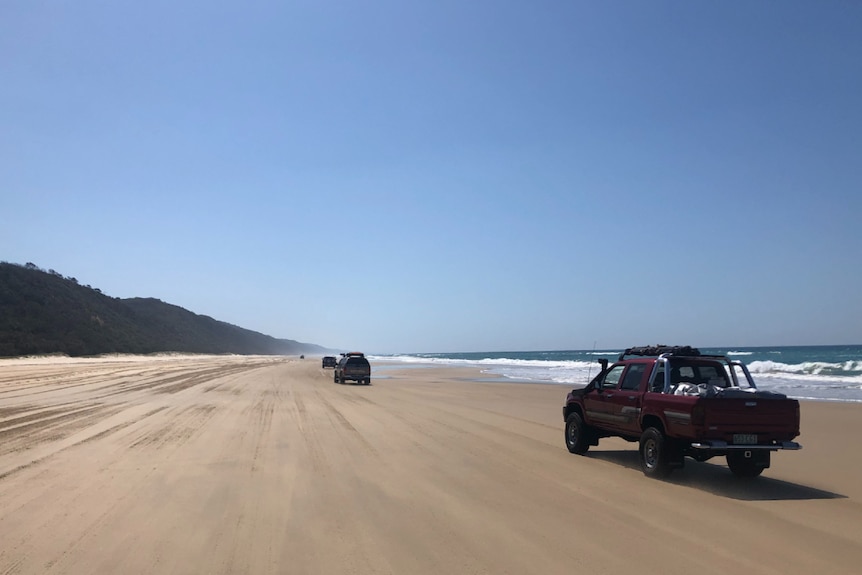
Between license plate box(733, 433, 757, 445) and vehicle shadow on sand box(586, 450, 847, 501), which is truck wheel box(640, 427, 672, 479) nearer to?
vehicle shadow on sand box(586, 450, 847, 501)

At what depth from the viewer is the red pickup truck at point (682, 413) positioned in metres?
9.80

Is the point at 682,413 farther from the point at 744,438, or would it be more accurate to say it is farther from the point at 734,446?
the point at 744,438

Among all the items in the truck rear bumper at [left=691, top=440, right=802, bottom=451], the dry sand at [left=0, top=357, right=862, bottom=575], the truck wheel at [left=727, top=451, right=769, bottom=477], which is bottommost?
the dry sand at [left=0, top=357, right=862, bottom=575]

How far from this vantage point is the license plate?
982cm

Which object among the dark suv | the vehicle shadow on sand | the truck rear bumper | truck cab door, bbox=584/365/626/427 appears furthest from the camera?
the dark suv

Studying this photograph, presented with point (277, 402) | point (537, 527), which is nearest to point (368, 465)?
A: point (537, 527)

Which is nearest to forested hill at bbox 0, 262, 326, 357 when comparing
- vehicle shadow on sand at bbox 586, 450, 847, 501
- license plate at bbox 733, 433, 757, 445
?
vehicle shadow on sand at bbox 586, 450, 847, 501

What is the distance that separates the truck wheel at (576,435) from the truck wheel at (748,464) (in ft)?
9.00

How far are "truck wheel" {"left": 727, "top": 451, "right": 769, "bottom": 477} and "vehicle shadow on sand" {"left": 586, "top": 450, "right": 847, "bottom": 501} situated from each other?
4.7 inches

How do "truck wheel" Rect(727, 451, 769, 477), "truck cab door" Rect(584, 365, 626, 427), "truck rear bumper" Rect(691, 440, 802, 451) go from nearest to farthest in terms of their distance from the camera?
1. "truck rear bumper" Rect(691, 440, 802, 451)
2. "truck wheel" Rect(727, 451, 769, 477)
3. "truck cab door" Rect(584, 365, 626, 427)

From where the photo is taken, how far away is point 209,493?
28.7ft

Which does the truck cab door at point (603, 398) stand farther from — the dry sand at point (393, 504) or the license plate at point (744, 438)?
the license plate at point (744, 438)

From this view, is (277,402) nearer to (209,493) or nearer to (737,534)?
(209,493)

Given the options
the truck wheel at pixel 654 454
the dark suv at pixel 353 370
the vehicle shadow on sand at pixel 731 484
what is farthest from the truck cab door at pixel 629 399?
the dark suv at pixel 353 370
